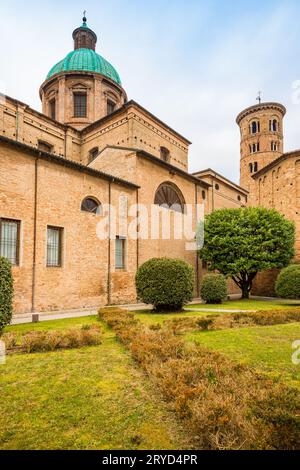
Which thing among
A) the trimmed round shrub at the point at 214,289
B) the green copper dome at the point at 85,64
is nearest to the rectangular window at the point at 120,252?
the trimmed round shrub at the point at 214,289

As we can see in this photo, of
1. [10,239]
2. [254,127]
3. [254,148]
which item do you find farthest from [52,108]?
[254,127]

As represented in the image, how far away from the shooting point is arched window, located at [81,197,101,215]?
51.1 feet

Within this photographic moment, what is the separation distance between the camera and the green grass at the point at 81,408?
2688 mm

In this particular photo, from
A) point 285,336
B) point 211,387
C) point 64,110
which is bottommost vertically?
point 285,336

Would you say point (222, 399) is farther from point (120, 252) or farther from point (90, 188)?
point (120, 252)

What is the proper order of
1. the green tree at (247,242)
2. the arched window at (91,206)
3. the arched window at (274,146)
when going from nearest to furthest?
1. the arched window at (91,206)
2. the green tree at (247,242)
3. the arched window at (274,146)

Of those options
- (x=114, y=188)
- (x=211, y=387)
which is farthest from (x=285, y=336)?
(x=114, y=188)

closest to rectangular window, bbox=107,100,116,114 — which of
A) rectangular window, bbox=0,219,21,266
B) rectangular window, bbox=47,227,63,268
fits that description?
rectangular window, bbox=47,227,63,268

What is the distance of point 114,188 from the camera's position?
1723 centimetres

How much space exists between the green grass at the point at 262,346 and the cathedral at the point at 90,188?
810 centimetres

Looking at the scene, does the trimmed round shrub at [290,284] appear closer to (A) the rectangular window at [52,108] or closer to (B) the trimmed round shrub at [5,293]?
(B) the trimmed round shrub at [5,293]

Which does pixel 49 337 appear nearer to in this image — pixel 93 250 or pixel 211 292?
pixel 93 250

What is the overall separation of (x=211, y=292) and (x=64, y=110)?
2212 cm
